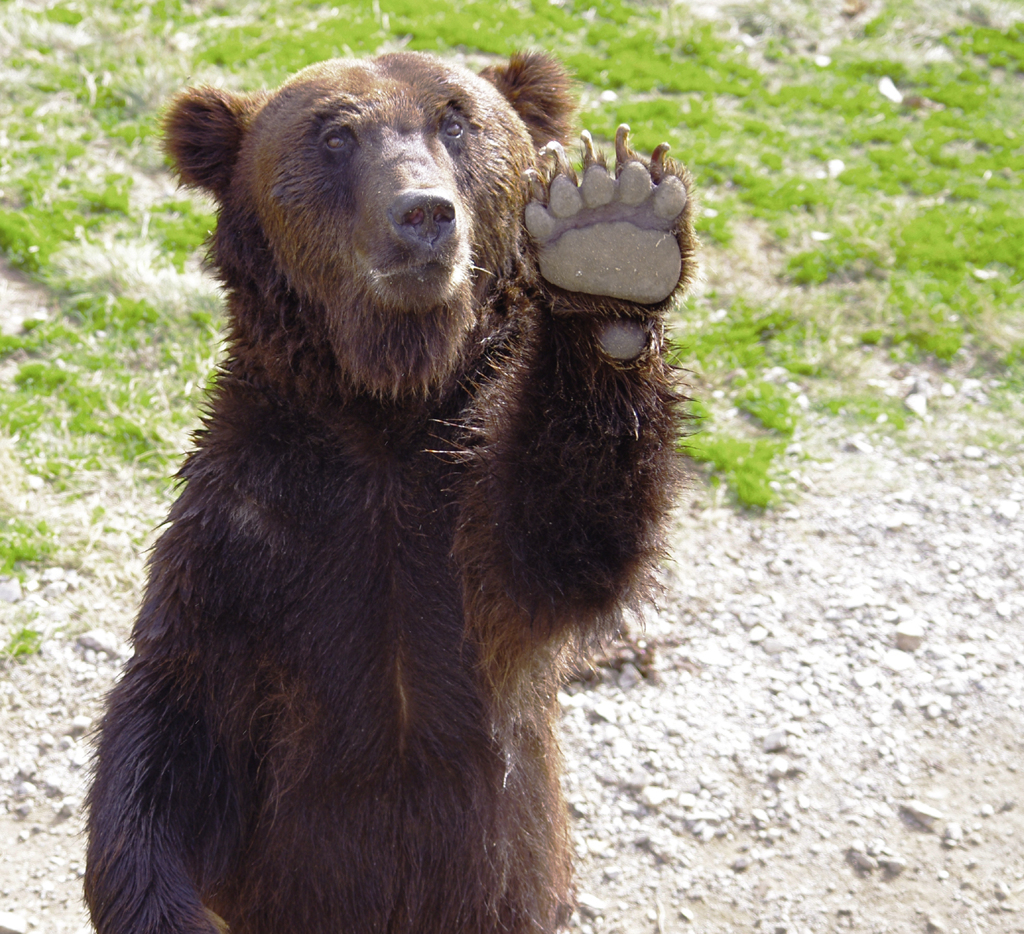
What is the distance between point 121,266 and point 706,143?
147 inches

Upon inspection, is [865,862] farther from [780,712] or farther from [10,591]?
[10,591]

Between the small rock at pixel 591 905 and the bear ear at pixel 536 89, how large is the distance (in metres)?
2.38

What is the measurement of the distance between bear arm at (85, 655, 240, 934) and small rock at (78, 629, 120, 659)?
1383mm

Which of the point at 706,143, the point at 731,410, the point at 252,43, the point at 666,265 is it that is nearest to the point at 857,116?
the point at 706,143

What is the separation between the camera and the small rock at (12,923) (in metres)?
3.26

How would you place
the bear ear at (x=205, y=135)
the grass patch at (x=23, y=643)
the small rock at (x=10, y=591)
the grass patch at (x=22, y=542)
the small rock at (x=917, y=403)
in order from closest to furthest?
the bear ear at (x=205, y=135) → the grass patch at (x=23, y=643) → the small rock at (x=10, y=591) → the grass patch at (x=22, y=542) → the small rock at (x=917, y=403)

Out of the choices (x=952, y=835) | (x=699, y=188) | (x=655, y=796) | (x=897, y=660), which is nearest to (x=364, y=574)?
(x=655, y=796)

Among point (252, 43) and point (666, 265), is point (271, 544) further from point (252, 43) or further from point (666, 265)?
point (252, 43)

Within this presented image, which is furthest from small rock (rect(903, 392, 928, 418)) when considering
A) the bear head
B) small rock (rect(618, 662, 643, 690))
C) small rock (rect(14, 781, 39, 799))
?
small rock (rect(14, 781, 39, 799))

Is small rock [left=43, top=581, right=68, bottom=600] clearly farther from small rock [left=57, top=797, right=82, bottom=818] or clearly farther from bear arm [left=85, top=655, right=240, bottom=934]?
bear arm [left=85, top=655, right=240, bottom=934]

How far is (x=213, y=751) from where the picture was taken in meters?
2.76

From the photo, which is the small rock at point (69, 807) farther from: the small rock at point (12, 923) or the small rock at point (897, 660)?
the small rock at point (897, 660)

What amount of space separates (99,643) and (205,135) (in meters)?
2.05

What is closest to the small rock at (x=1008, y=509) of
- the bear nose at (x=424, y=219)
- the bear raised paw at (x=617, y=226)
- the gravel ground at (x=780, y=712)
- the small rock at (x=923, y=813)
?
the gravel ground at (x=780, y=712)
